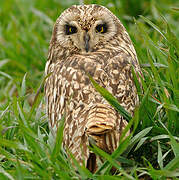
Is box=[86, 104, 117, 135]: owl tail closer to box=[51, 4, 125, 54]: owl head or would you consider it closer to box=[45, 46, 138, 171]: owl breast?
box=[45, 46, 138, 171]: owl breast

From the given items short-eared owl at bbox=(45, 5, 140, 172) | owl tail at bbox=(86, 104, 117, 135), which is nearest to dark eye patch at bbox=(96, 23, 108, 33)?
short-eared owl at bbox=(45, 5, 140, 172)

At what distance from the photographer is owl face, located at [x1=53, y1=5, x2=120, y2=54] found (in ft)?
12.5

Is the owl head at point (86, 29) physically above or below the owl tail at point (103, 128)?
above

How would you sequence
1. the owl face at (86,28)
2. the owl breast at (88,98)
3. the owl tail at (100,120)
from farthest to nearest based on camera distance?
the owl face at (86,28), the owl breast at (88,98), the owl tail at (100,120)

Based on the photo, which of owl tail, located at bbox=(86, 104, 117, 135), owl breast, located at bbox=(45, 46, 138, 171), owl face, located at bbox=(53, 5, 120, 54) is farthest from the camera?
owl face, located at bbox=(53, 5, 120, 54)

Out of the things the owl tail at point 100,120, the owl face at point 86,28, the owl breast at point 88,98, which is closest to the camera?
the owl tail at point 100,120


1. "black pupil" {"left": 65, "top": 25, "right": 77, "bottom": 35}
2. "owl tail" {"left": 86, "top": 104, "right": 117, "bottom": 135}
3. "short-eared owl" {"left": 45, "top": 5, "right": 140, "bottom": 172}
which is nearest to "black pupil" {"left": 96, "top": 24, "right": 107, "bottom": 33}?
"short-eared owl" {"left": 45, "top": 5, "right": 140, "bottom": 172}

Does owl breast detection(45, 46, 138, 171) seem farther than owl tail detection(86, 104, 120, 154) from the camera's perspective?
Yes

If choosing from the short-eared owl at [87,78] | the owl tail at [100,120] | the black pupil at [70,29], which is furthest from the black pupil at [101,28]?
the owl tail at [100,120]

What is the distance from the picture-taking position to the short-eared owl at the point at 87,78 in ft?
10.3

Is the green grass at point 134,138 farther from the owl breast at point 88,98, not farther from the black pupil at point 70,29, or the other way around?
the black pupil at point 70,29

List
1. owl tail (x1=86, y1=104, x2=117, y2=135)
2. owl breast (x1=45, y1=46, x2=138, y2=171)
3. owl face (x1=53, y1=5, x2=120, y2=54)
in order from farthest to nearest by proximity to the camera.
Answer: owl face (x1=53, y1=5, x2=120, y2=54) → owl breast (x1=45, y1=46, x2=138, y2=171) → owl tail (x1=86, y1=104, x2=117, y2=135)

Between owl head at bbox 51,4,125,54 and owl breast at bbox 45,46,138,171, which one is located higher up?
owl head at bbox 51,4,125,54

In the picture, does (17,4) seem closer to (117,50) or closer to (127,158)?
(117,50)
